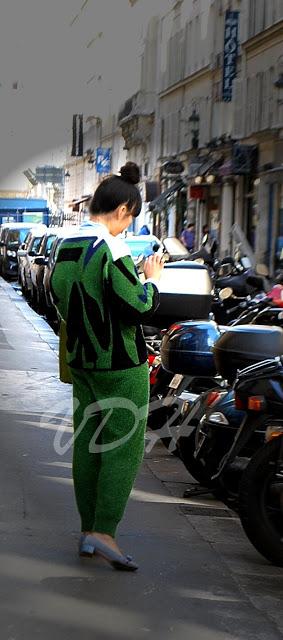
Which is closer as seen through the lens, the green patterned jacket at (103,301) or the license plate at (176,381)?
the green patterned jacket at (103,301)

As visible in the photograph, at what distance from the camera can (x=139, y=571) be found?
6.14 metres

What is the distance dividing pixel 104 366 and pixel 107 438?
33cm

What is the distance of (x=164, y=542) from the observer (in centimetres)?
689

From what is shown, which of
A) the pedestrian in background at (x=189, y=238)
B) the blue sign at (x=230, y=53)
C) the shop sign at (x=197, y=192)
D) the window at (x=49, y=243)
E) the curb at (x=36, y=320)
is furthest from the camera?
the shop sign at (x=197, y=192)

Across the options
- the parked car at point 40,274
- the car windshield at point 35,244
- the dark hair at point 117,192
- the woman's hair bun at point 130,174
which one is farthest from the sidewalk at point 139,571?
the car windshield at point 35,244

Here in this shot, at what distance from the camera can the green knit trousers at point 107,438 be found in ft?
20.1

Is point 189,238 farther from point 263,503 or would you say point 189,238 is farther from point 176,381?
point 263,503

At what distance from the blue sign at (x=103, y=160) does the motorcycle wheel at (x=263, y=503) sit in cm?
5701

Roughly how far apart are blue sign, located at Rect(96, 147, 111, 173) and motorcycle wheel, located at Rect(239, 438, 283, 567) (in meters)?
57.0

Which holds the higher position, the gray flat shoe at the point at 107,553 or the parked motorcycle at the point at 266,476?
the parked motorcycle at the point at 266,476

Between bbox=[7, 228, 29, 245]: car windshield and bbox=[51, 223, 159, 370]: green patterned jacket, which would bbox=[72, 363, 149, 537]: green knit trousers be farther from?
bbox=[7, 228, 29, 245]: car windshield

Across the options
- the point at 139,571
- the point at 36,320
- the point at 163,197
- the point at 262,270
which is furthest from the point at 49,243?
the point at 139,571

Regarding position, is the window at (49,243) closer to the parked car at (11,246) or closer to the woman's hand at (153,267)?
the parked car at (11,246)

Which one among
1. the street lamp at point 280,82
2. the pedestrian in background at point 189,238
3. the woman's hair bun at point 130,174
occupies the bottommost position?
the pedestrian in background at point 189,238
